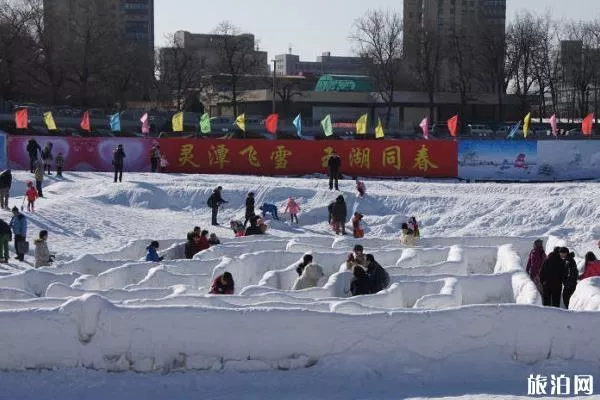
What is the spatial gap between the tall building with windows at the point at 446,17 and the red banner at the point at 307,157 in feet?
164

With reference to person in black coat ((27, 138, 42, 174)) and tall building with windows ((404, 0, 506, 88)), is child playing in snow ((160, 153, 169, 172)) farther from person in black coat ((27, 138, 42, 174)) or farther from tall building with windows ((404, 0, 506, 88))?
tall building with windows ((404, 0, 506, 88))

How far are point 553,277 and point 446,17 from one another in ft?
337

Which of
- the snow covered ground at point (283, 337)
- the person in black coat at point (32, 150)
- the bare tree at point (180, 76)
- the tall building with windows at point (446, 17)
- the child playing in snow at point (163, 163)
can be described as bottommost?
the snow covered ground at point (283, 337)

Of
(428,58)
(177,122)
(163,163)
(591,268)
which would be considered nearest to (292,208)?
(163,163)

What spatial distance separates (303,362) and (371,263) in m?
3.26

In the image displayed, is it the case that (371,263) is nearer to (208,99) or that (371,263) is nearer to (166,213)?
(166,213)

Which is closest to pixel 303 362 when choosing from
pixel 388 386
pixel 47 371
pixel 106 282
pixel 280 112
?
pixel 388 386

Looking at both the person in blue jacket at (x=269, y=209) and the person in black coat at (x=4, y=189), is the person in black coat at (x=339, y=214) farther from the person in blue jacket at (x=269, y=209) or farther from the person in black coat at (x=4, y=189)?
the person in black coat at (x=4, y=189)

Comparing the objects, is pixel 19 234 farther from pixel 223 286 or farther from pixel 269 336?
pixel 269 336

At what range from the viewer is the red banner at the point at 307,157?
3431 centimetres

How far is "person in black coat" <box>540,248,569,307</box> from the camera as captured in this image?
46.6ft

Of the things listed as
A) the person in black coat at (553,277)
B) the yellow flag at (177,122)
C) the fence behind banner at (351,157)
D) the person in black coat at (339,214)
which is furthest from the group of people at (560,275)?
the yellow flag at (177,122)

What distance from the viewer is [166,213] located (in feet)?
92.7

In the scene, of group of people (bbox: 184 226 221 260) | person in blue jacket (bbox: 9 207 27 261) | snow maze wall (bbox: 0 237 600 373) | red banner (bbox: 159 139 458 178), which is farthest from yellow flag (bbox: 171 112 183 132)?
snow maze wall (bbox: 0 237 600 373)
